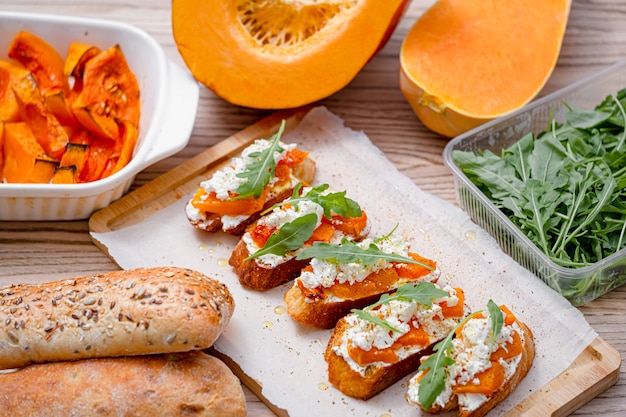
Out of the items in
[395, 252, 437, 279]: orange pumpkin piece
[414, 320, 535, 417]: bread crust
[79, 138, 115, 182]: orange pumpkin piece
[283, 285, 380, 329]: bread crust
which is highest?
[79, 138, 115, 182]: orange pumpkin piece

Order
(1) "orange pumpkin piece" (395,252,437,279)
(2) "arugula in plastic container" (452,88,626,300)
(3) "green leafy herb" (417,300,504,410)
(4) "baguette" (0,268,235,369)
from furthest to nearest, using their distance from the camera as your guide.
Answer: (2) "arugula in plastic container" (452,88,626,300) < (1) "orange pumpkin piece" (395,252,437,279) < (4) "baguette" (0,268,235,369) < (3) "green leafy herb" (417,300,504,410)

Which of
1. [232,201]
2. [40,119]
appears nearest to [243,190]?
[232,201]

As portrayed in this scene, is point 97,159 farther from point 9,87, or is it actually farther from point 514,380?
point 514,380

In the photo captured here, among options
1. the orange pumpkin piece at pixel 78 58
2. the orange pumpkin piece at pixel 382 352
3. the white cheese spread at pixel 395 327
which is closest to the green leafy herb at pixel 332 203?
the white cheese spread at pixel 395 327

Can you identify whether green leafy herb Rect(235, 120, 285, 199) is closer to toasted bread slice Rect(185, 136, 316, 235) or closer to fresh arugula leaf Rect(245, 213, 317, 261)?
toasted bread slice Rect(185, 136, 316, 235)

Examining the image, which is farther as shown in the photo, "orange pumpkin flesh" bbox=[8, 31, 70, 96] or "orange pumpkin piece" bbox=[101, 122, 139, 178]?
"orange pumpkin flesh" bbox=[8, 31, 70, 96]

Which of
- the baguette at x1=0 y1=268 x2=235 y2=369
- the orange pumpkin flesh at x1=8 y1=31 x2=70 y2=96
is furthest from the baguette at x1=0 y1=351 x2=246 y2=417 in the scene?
the orange pumpkin flesh at x1=8 y1=31 x2=70 y2=96
